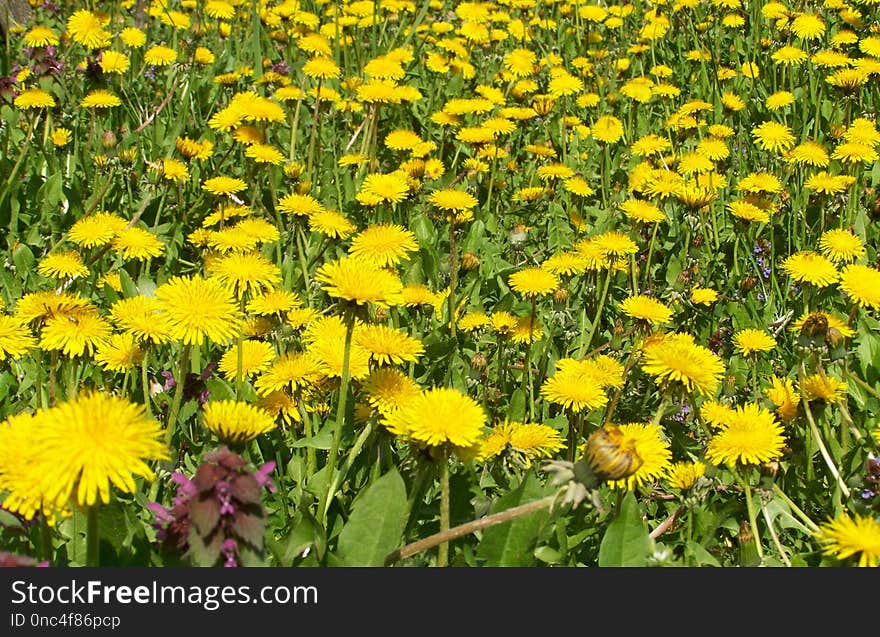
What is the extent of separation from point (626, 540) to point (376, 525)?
486 millimetres

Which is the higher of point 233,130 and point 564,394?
point 233,130

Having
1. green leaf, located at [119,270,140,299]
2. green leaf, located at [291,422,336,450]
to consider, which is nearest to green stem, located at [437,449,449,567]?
green leaf, located at [291,422,336,450]

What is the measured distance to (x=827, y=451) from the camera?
212cm

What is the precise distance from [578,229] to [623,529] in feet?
6.19

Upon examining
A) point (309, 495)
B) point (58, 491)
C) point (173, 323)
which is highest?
point (173, 323)

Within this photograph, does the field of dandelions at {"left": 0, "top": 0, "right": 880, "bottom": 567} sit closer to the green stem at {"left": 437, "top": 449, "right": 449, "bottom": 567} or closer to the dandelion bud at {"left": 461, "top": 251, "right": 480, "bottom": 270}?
the green stem at {"left": 437, "top": 449, "right": 449, "bottom": 567}

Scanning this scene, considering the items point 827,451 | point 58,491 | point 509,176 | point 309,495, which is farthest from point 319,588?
point 509,176

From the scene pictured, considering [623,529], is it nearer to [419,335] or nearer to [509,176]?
[419,335]

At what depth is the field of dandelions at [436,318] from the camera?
4.84ft

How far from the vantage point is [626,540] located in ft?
5.25

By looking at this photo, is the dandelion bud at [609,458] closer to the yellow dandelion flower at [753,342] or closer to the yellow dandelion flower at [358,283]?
the yellow dandelion flower at [358,283]

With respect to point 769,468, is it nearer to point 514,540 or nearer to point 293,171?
point 514,540

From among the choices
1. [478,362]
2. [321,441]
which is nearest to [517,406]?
[478,362]

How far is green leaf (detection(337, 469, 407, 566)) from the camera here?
4.99 ft
